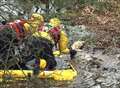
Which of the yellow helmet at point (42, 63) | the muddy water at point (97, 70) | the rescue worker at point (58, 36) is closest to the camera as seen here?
the yellow helmet at point (42, 63)

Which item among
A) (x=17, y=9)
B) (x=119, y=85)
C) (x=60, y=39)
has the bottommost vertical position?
(x=119, y=85)

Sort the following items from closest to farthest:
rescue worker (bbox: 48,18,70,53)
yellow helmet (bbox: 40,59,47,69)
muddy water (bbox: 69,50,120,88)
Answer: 1. yellow helmet (bbox: 40,59,47,69)
2. muddy water (bbox: 69,50,120,88)
3. rescue worker (bbox: 48,18,70,53)

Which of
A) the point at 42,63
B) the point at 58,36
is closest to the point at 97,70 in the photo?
the point at 58,36

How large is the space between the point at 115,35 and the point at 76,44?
5.44ft

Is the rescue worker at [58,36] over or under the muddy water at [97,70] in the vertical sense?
over

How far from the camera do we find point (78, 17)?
1689 centimetres

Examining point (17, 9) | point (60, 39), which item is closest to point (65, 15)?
point (60, 39)

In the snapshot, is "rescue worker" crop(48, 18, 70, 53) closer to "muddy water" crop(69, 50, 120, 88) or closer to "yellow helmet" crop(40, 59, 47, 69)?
"muddy water" crop(69, 50, 120, 88)

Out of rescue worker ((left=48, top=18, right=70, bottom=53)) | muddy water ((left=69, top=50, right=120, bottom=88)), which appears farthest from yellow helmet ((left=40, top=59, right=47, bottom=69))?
rescue worker ((left=48, top=18, right=70, bottom=53))

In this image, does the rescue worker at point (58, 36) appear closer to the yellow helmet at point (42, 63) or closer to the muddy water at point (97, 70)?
the muddy water at point (97, 70)

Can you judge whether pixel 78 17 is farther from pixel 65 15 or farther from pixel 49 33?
pixel 49 33

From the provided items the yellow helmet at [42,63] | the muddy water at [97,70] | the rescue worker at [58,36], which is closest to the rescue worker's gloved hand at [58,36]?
the rescue worker at [58,36]

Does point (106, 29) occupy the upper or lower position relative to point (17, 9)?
lower

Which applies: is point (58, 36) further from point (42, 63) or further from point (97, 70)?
point (42, 63)
